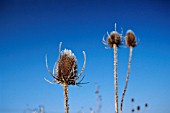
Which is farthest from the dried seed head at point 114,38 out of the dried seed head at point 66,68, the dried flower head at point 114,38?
the dried seed head at point 66,68

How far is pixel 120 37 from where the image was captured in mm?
9961

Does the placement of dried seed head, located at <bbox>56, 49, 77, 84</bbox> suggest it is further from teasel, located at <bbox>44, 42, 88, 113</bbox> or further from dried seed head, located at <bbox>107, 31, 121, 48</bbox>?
dried seed head, located at <bbox>107, 31, 121, 48</bbox>

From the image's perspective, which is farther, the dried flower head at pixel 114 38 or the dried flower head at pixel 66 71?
the dried flower head at pixel 114 38

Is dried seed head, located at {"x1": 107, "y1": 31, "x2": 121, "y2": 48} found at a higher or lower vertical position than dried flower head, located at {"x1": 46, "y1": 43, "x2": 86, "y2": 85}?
higher

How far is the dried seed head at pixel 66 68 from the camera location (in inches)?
145

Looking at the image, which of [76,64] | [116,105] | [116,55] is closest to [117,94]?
[116,105]

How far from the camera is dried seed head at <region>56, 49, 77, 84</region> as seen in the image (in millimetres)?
3674

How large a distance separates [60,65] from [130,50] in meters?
6.74

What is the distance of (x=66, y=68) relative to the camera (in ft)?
12.2

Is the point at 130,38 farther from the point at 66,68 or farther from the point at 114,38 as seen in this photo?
the point at 66,68

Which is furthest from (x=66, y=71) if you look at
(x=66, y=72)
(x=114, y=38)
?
(x=114, y=38)

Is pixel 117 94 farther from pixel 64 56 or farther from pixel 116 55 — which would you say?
pixel 64 56

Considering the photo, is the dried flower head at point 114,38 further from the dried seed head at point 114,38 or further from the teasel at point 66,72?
the teasel at point 66,72

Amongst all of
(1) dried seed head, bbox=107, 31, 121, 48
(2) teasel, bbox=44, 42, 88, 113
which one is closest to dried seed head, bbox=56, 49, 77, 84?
(2) teasel, bbox=44, 42, 88, 113
